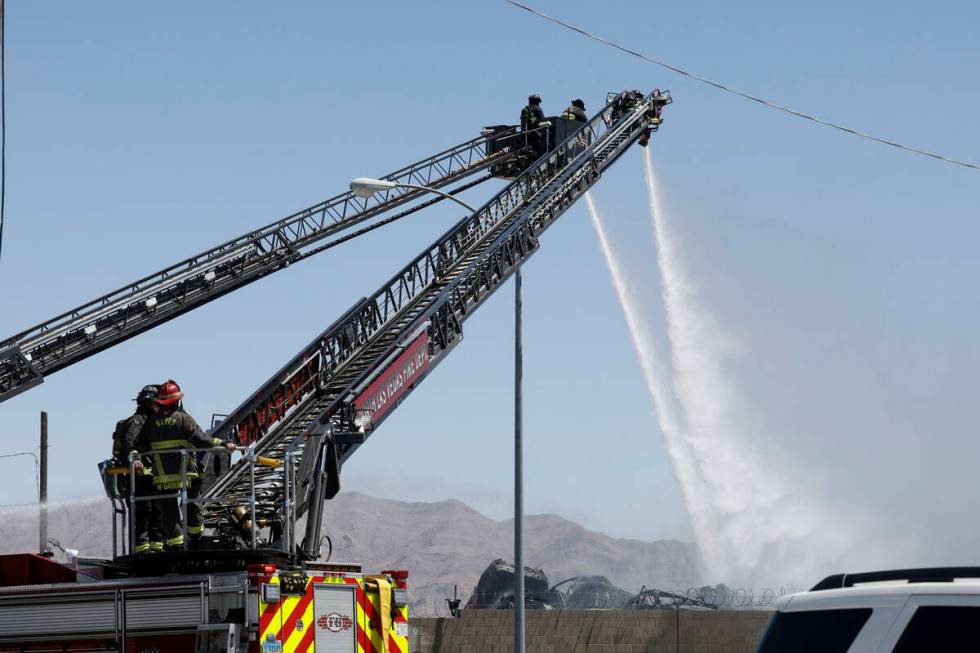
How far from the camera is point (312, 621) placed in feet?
39.6

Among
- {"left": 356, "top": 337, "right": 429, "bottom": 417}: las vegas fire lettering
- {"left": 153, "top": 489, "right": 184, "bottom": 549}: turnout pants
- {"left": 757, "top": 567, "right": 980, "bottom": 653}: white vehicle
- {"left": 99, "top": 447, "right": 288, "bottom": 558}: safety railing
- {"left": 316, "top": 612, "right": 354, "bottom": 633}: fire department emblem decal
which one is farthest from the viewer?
{"left": 356, "top": 337, "right": 429, "bottom": 417}: las vegas fire lettering

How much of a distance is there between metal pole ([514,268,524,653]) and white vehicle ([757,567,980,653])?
42.8 feet

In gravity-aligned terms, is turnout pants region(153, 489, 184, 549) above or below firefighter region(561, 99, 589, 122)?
below

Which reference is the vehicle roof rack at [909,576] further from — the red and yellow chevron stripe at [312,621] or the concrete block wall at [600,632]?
the concrete block wall at [600,632]

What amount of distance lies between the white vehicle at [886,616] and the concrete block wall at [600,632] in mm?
21134

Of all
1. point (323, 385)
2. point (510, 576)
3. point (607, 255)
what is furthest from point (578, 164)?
point (510, 576)

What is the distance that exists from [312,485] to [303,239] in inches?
575

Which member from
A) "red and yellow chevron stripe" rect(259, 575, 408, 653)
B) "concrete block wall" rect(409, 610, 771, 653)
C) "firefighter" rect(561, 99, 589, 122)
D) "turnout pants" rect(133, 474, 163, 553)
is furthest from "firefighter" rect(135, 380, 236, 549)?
"firefighter" rect(561, 99, 589, 122)

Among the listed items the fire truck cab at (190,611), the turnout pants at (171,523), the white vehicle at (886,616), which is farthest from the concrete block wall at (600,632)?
the white vehicle at (886,616)

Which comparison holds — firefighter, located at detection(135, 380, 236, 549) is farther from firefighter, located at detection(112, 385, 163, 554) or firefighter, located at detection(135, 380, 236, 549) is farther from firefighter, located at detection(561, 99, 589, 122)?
firefighter, located at detection(561, 99, 589, 122)

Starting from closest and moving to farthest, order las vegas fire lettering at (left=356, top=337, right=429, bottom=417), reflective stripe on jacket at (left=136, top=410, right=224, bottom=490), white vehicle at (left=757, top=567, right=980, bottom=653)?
1. white vehicle at (left=757, top=567, right=980, bottom=653)
2. reflective stripe on jacket at (left=136, top=410, right=224, bottom=490)
3. las vegas fire lettering at (left=356, top=337, right=429, bottom=417)

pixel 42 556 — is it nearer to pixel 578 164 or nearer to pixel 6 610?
pixel 6 610

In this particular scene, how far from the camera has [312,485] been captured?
598 inches

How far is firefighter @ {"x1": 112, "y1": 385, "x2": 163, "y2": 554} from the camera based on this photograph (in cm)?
1324
